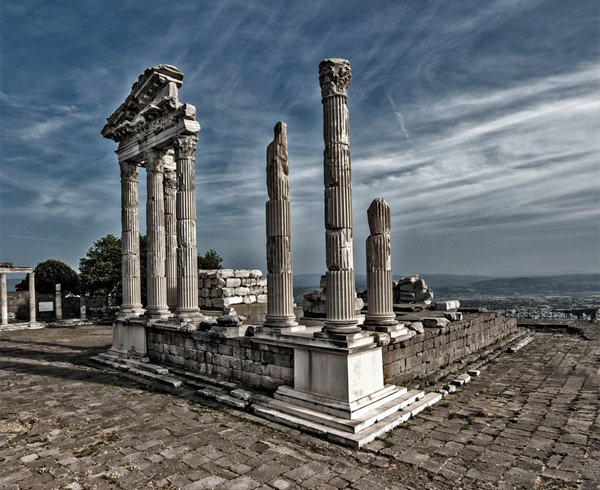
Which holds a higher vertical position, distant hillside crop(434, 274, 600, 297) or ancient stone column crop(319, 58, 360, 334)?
ancient stone column crop(319, 58, 360, 334)

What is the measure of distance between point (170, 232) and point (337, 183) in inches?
324

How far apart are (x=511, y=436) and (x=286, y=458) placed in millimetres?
3729

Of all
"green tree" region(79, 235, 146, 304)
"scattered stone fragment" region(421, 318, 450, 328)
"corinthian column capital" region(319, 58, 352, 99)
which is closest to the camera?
"corinthian column capital" region(319, 58, 352, 99)

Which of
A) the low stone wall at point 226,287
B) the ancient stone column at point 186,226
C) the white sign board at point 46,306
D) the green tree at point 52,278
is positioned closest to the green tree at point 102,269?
the white sign board at point 46,306

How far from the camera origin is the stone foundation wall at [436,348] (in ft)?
29.7

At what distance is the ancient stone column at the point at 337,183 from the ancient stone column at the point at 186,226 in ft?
17.6

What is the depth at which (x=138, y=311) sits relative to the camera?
14.3 meters

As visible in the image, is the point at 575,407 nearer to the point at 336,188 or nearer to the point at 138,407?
the point at 336,188

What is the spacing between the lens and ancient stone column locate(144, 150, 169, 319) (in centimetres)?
1345

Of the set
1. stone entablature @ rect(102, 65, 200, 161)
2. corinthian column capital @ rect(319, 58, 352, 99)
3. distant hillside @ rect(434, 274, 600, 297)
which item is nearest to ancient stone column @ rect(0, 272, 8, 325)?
stone entablature @ rect(102, 65, 200, 161)

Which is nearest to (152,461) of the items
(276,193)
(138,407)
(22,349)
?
(138,407)

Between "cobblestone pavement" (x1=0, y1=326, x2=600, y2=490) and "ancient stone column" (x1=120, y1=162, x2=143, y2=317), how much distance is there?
426 cm

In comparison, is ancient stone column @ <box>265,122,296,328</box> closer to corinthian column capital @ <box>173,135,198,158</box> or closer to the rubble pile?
corinthian column capital @ <box>173,135,198,158</box>

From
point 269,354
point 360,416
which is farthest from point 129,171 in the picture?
point 360,416
